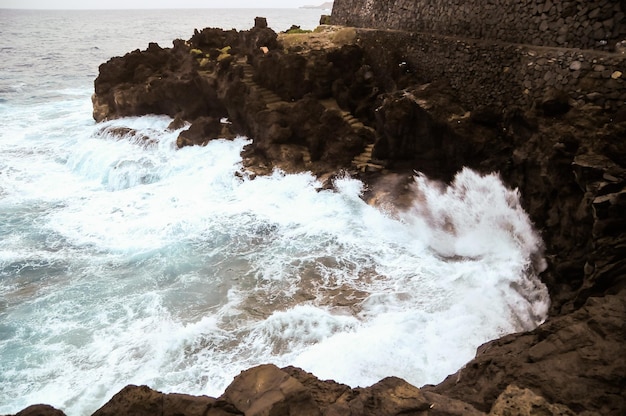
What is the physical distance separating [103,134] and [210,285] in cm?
1571

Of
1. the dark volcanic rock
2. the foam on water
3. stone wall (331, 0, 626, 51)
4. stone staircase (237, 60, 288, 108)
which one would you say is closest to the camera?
the dark volcanic rock

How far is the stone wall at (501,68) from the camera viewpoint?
30.7 ft

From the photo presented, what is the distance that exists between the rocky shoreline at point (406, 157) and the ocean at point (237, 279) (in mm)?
878

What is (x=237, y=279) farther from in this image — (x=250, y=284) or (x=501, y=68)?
(x=501, y=68)

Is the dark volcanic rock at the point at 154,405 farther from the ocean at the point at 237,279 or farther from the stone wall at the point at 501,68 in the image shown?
the stone wall at the point at 501,68

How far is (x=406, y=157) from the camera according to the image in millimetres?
14492

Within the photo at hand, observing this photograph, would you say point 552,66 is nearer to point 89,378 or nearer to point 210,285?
point 210,285

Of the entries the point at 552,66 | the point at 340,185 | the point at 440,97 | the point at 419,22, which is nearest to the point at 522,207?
the point at 552,66

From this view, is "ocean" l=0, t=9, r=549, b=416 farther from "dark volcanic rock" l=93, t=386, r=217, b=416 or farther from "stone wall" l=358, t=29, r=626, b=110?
"dark volcanic rock" l=93, t=386, r=217, b=416

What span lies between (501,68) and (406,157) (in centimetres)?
387

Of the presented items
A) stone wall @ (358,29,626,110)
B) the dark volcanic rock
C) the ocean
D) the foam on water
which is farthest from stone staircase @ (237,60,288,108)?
the dark volcanic rock

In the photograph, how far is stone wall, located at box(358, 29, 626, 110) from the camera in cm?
935

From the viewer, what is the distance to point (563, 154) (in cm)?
911

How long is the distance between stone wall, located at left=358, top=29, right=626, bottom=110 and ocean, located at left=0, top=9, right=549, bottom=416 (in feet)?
8.73
